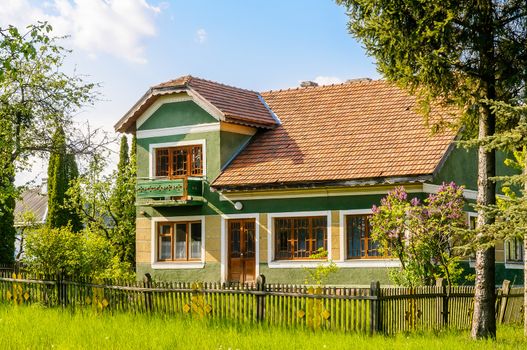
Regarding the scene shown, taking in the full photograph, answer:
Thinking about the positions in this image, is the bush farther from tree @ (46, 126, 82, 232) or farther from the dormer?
tree @ (46, 126, 82, 232)

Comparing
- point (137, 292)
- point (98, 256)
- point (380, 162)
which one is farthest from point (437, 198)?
point (98, 256)

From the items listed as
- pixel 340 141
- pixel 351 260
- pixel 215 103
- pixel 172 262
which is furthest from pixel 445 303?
pixel 215 103

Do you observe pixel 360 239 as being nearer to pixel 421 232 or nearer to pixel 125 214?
pixel 421 232

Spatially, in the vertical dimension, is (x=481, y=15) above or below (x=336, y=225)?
above

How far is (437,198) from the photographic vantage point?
2311cm

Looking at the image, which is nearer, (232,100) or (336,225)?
(336,225)

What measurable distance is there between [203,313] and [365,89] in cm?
1474

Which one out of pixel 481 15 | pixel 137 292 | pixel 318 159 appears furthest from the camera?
pixel 318 159

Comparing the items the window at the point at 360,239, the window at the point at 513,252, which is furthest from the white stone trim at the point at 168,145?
the window at the point at 513,252

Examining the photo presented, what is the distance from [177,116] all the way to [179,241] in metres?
4.29

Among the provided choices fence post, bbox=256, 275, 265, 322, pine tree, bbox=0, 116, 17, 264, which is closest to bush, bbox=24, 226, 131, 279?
pine tree, bbox=0, 116, 17, 264

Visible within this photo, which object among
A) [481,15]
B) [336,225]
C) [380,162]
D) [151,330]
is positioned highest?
[481,15]

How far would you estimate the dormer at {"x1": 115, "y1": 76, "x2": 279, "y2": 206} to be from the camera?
29906 mm

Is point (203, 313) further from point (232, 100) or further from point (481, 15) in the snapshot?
point (232, 100)
